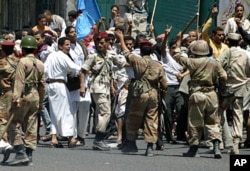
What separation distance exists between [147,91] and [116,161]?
1.42 meters

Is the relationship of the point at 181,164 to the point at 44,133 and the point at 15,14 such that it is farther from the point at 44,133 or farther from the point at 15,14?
the point at 15,14

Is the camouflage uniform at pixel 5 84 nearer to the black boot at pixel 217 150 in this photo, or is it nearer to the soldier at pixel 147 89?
the soldier at pixel 147 89

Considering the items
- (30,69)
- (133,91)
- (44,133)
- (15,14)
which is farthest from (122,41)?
(15,14)

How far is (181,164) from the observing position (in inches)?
610

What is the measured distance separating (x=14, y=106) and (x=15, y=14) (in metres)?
18.7

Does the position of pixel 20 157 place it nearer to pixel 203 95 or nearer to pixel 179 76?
pixel 203 95

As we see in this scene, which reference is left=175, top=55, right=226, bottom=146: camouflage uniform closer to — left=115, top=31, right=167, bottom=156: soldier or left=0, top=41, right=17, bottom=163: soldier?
left=115, top=31, right=167, bottom=156: soldier

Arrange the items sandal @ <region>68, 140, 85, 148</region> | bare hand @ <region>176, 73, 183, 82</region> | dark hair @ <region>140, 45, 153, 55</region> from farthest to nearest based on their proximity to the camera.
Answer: bare hand @ <region>176, 73, 183, 82</region> < sandal @ <region>68, 140, 85, 148</region> < dark hair @ <region>140, 45, 153, 55</region>

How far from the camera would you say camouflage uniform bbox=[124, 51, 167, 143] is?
16.6m

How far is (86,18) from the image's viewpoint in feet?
68.6

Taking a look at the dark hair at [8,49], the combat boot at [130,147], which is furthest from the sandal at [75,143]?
the dark hair at [8,49]

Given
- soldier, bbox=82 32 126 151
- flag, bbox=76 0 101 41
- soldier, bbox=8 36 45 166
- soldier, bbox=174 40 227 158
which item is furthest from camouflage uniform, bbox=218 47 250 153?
flag, bbox=76 0 101 41

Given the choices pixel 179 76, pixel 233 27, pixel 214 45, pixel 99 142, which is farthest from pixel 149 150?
pixel 233 27

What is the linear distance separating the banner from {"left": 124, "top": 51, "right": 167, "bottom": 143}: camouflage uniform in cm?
734
